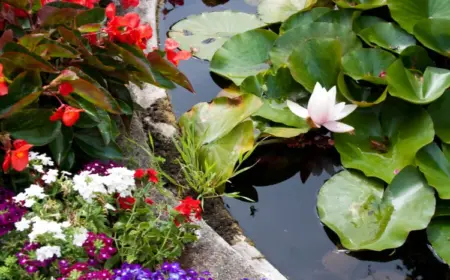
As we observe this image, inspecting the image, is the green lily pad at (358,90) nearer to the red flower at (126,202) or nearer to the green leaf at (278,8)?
the green leaf at (278,8)

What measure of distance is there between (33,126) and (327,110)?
116 centimetres

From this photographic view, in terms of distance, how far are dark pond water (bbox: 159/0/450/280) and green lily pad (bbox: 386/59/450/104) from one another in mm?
421

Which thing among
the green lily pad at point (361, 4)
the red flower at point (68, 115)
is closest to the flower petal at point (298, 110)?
the green lily pad at point (361, 4)

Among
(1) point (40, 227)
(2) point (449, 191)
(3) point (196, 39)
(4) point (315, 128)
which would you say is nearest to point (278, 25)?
(3) point (196, 39)

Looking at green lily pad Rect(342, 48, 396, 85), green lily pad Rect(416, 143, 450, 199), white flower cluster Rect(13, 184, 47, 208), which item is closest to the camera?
white flower cluster Rect(13, 184, 47, 208)

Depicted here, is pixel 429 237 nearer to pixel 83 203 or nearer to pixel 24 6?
pixel 83 203

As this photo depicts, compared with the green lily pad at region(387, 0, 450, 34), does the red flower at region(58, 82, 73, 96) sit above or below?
above

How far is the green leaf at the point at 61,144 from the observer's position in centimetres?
198

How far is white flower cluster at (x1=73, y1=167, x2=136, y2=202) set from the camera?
5.79 feet

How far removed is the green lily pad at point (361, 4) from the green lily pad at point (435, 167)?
2.59 feet

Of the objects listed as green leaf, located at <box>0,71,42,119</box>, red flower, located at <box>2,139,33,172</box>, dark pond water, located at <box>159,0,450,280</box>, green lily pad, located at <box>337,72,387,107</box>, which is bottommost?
dark pond water, located at <box>159,0,450,280</box>

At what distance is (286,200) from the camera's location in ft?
8.45

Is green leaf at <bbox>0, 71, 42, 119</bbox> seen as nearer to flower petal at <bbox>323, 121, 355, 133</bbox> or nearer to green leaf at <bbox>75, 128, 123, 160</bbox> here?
green leaf at <bbox>75, 128, 123, 160</bbox>

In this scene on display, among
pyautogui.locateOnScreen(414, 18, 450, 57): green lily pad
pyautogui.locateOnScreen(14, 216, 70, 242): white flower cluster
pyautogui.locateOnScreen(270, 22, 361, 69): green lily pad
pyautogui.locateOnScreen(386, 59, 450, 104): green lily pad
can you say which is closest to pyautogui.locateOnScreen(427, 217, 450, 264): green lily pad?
pyautogui.locateOnScreen(386, 59, 450, 104): green lily pad
